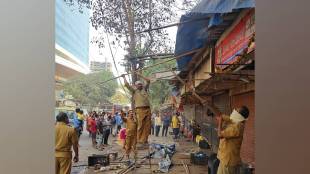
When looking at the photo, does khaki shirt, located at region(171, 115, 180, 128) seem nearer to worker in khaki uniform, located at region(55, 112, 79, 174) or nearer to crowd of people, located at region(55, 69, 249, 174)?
crowd of people, located at region(55, 69, 249, 174)

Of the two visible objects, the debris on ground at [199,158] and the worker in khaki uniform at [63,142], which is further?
the debris on ground at [199,158]

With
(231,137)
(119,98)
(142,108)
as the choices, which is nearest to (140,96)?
(142,108)

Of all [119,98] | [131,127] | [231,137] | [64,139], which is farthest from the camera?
[119,98]

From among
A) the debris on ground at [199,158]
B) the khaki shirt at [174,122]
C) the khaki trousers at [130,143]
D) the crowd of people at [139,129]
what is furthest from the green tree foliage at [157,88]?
the khaki shirt at [174,122]

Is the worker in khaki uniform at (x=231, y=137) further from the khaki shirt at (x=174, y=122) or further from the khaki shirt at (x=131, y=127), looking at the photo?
the khaki shirt at (x=174, y=122)

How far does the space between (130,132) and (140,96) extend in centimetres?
72

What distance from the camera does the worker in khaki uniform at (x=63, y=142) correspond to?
338cm

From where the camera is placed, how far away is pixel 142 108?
176 inches

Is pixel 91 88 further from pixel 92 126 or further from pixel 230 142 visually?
pixel 230 142

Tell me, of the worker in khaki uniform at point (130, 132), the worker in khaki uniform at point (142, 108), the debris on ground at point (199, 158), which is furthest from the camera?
the debris on ground at point (199, 158)

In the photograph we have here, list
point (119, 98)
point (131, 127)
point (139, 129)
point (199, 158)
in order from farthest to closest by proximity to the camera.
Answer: point (199, 158) < point (119, 98) < point (131, 127) < point (139, 129)

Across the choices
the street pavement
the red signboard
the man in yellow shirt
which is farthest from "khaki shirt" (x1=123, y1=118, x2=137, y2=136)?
the man in yellow shirt

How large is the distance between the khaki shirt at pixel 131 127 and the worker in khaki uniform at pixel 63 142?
51.9 inches

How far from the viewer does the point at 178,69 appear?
5.50 metres
